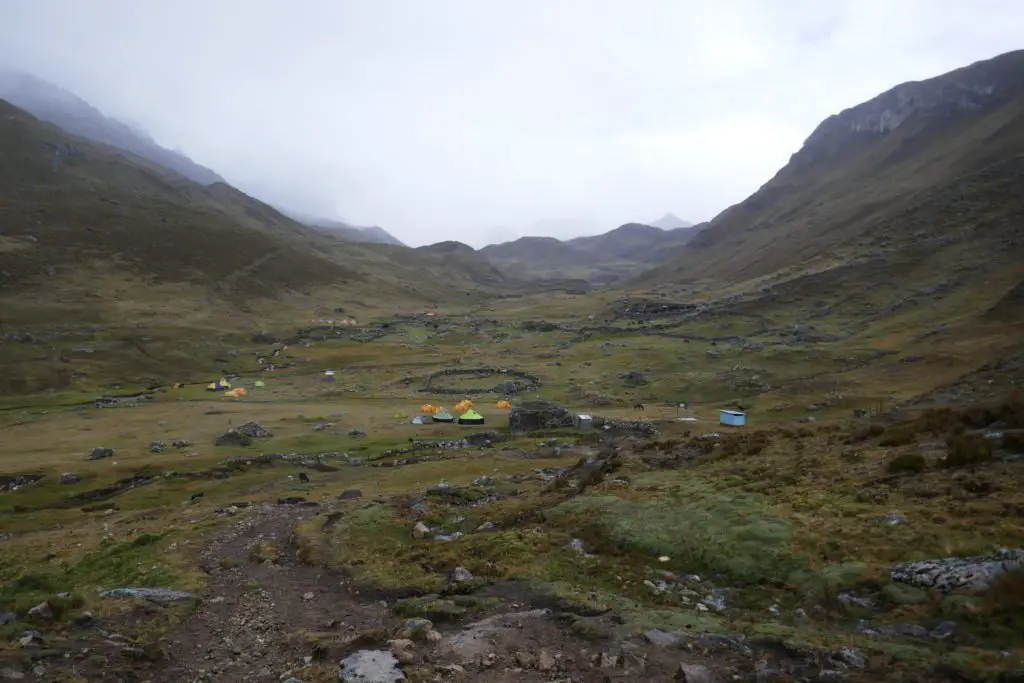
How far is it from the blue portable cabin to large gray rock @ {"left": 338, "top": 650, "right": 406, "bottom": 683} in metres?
50.1

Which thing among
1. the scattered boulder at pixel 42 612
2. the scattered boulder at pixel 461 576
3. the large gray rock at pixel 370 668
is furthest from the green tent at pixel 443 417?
the large gray rock at pixel 370 668

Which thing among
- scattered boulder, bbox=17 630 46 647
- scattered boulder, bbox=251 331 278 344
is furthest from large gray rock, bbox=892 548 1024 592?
scattered boulder, bbox=251 331 278 344

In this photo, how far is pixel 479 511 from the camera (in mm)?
25984

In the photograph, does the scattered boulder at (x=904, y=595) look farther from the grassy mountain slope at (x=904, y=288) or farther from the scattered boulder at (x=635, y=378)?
the scattered boulder at (x=635, y=378)

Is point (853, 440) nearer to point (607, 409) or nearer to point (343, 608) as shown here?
point (343, 608)

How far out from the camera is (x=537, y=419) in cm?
6103

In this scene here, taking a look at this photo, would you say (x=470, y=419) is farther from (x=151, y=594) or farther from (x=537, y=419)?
(x=151, y=594)

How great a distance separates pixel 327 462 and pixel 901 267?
428ft

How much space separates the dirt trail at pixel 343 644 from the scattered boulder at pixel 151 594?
30.0 inches

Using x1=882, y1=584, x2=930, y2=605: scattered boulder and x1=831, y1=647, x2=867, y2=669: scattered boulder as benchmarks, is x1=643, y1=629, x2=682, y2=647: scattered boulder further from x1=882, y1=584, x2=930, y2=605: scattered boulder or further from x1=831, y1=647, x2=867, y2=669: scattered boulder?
x1=882, y1=584, x2=930, y2=605: scattered boulder

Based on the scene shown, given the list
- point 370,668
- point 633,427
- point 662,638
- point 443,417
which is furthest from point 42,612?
point 443,417

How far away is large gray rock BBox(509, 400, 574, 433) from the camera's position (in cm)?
6047

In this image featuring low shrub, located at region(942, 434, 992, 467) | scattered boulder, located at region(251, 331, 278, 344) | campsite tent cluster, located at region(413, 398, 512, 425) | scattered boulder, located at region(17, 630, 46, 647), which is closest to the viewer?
scattered boulder, located at region(17, 630, 46, 647)

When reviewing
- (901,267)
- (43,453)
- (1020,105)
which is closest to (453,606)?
(43,453)
